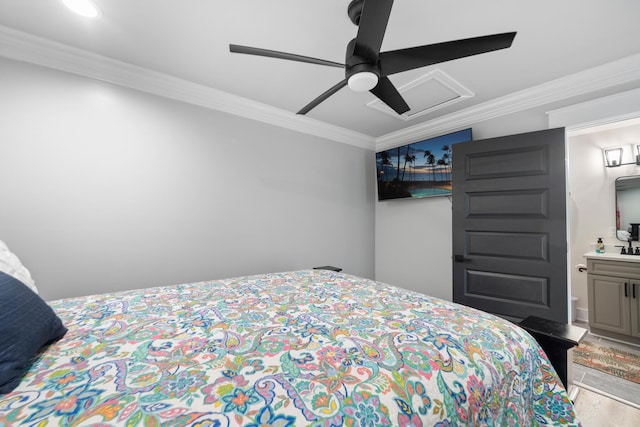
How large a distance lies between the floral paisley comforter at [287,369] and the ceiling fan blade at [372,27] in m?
1.29

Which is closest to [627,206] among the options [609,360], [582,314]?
[582,314]

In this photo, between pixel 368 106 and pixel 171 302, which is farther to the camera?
pixel 368 106

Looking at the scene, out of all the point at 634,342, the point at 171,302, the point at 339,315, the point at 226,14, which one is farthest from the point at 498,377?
the point at 634,342

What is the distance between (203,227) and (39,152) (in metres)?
1.26

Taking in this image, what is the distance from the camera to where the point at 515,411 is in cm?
90

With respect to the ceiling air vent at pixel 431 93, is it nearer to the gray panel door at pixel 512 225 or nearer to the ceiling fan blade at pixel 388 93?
the gray panel door at pixel 512 225

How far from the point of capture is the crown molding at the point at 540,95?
2062 mm

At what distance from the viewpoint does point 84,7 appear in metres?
1.58

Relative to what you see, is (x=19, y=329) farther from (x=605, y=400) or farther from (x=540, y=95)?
(x=540, y=95)

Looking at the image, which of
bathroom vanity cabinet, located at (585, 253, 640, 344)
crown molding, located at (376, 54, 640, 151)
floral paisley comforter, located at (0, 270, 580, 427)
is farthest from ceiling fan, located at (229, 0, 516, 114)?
bathroom vanity cabinet, located at (585, 253, 640, 344)

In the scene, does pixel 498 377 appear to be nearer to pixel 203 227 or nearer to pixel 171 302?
pixel 171 302

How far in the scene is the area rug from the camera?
215 centimetres

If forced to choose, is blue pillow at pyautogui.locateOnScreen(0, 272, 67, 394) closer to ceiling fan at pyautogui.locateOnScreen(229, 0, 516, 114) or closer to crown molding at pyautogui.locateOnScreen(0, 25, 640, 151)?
ceiling fan at pyautogui.locateOnScreen(229, 0, 516, 114)

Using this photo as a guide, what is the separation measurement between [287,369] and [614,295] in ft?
12.5
